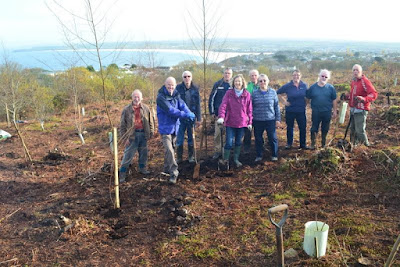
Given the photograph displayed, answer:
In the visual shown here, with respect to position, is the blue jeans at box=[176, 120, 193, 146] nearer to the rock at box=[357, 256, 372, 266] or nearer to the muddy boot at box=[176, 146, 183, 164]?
the muddy boot at box=[176, 146, 183, 164]

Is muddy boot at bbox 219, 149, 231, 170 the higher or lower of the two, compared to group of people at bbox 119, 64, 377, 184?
lower

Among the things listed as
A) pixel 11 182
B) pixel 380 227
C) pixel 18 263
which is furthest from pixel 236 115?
pixel 11 182

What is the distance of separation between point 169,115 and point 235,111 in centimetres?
112

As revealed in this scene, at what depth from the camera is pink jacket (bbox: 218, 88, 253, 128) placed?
512 centimetres

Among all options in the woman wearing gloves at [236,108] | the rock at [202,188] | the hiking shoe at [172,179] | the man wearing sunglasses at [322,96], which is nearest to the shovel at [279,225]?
the rock at [202,188]

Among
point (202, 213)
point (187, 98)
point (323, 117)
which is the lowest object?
point (202, 213)

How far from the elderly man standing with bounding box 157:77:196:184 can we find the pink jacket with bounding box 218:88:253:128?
2.06 feet

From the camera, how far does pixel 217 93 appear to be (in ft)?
18.5

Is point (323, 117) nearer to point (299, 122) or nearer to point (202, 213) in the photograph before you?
point (299, 122)

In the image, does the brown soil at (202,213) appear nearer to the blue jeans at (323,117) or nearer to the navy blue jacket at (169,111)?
the blue jeans at (323,117)

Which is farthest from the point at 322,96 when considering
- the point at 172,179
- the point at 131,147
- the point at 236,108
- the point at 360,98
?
the point at 131,147

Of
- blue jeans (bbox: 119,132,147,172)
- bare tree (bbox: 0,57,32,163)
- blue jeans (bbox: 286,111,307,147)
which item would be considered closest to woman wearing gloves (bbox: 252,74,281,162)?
blue jeans (bbox: 286,111,307,147)

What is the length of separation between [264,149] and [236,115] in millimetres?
1425

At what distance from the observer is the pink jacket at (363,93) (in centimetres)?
537
